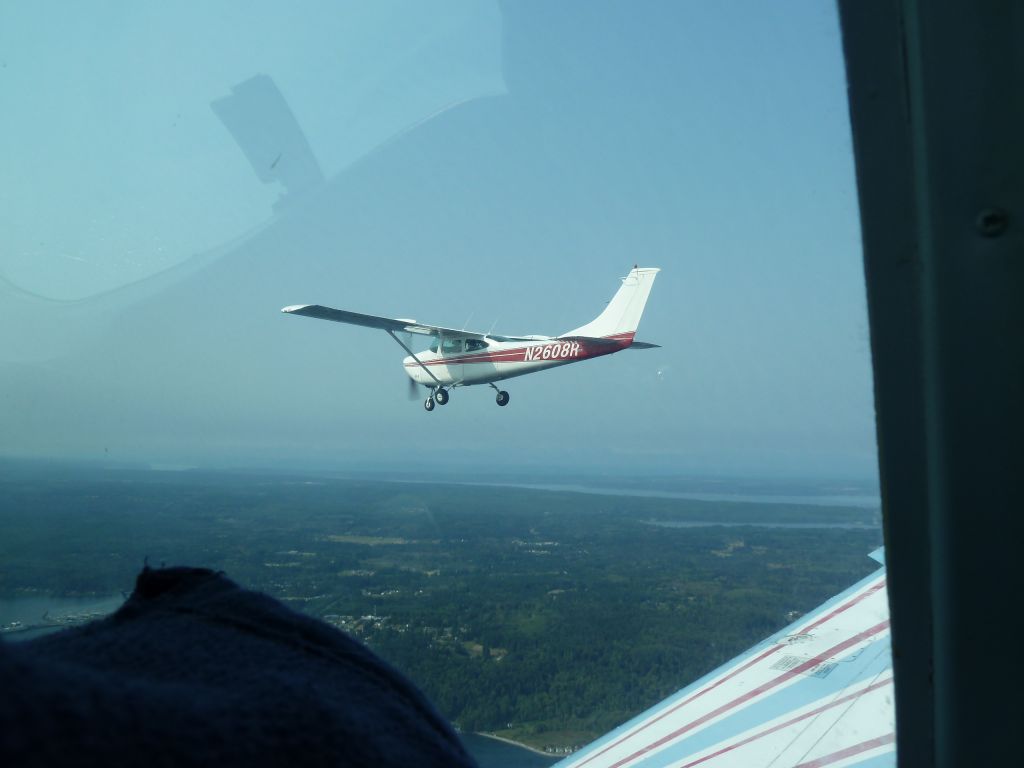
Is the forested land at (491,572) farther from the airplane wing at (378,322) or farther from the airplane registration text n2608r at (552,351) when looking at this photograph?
the airplane registration text n2608r at (552,351)

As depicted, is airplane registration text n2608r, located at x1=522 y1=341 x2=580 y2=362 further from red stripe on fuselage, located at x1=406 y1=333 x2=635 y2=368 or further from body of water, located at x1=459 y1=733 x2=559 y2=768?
body of water, located at x1=459 y1=733 x2=559 y2=768

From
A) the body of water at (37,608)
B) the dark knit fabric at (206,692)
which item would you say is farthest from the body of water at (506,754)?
the dark knit fabric at (206,692)

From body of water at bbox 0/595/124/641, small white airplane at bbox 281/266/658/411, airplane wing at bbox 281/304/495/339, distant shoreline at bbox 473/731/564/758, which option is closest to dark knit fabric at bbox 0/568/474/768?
body of water at bbox 0/595/124/641

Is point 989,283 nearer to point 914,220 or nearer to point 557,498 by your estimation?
point 914,220

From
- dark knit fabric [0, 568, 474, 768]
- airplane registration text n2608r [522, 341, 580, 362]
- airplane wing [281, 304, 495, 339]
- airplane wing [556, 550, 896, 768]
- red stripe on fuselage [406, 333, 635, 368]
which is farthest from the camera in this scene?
airplane registration text n2608r [522, 341, 580, 362]

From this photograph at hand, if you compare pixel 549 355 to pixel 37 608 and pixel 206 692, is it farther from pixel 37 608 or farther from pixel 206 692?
pixel 206 692

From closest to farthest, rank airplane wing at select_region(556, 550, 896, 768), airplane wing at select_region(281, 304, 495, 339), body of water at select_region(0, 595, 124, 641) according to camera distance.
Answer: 1. body of water at select_region(0, 595, 124, 641)
2. airplane wing at select_region(556, 550, 896, 768)
3. airplane wing at select_region(281, 304, 495, 339)

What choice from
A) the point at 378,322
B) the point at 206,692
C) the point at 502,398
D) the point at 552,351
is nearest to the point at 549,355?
the point at 552,351
